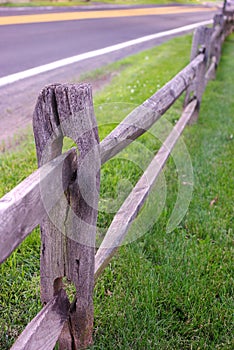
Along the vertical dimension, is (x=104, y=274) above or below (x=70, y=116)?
below

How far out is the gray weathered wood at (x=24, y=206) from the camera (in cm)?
119

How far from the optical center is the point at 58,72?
6797 millimetres

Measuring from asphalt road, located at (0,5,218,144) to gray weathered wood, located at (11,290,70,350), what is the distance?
264 centimetres

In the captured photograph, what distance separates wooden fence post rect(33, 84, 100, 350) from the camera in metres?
1.49

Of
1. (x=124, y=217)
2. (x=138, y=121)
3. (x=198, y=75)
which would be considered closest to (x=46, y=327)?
(x=124, y=217)

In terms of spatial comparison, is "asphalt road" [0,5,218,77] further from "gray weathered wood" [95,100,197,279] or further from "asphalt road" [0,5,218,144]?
"gray weathered wood" [95,100,197,279]

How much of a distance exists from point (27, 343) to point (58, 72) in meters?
5.76

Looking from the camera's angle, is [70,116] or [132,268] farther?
[132,268]

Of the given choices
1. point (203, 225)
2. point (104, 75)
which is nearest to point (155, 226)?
point (203, 225)

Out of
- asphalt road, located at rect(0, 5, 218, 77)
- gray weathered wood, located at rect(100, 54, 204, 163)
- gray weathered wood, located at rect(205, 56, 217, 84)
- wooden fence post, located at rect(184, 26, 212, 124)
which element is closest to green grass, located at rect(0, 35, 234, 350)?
gray weathered wood, located at rect(100, 54, 204, 163)

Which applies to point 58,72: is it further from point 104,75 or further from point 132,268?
point 132,268

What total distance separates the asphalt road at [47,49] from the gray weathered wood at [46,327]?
Answer: 2.64 metres

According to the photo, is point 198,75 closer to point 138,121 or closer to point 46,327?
point 138,121

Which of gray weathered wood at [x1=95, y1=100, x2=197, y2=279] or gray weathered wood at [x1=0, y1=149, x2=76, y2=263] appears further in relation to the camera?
gray weathered wood at [x1=95, y1=100, x2=197, y2=279]
